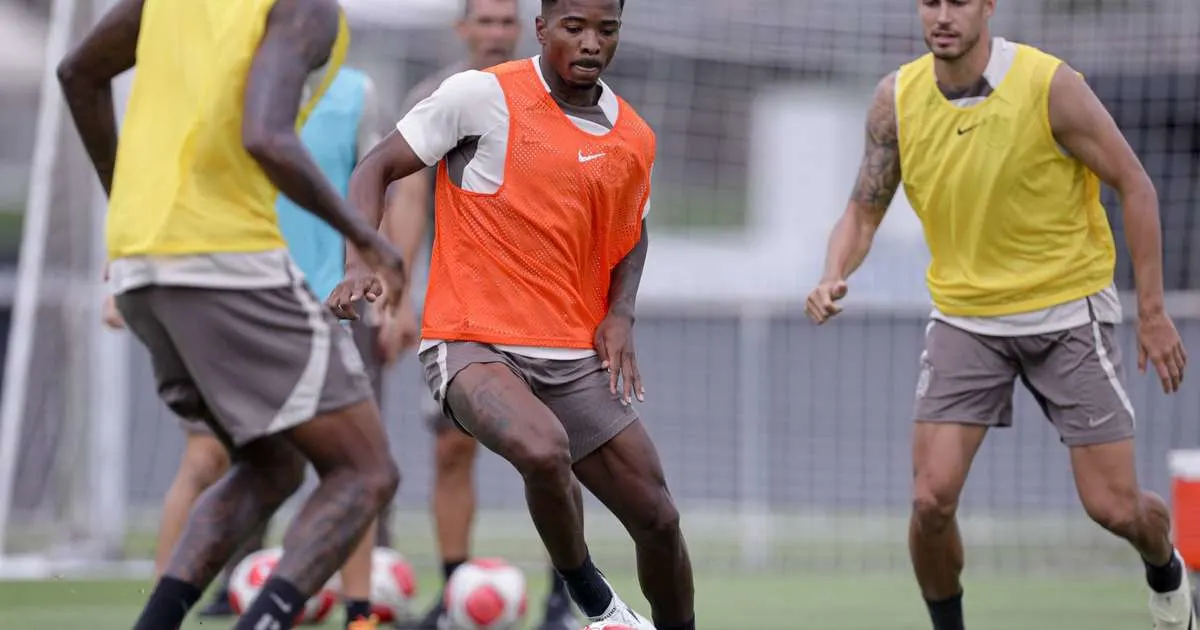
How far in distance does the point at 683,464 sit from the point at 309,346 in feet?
28.5

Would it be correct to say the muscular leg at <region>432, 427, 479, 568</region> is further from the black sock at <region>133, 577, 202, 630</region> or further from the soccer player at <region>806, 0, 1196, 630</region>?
A: the black sock at <region>133, 577, 202, 630</region>

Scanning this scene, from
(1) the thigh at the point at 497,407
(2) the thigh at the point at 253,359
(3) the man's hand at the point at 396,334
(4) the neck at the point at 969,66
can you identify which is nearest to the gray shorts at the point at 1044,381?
(4) the neck at the point at 969,66

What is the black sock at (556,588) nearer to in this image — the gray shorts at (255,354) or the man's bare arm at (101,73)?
the man's bare arm at (101,73)

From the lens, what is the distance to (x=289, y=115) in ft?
15.9

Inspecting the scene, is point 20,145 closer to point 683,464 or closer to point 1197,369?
point 683,464

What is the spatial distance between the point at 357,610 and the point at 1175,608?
123 inches

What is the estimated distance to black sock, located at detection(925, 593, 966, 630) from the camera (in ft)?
22.1

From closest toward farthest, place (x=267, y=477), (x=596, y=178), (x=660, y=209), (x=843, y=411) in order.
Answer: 1. (x=267, y=477)
2. (x=596, y=178)
3. (x=843, y=411)
4. (x=660, y=209)

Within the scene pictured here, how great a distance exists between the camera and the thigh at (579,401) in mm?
5852

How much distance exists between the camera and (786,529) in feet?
45.0

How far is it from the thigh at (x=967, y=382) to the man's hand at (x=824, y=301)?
2.22 ft

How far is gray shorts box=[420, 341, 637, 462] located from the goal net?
6.05 m

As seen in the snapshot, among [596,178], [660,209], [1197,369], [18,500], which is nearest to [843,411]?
[1197,369]

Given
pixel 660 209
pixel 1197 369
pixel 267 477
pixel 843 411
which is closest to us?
pixel 267 477
